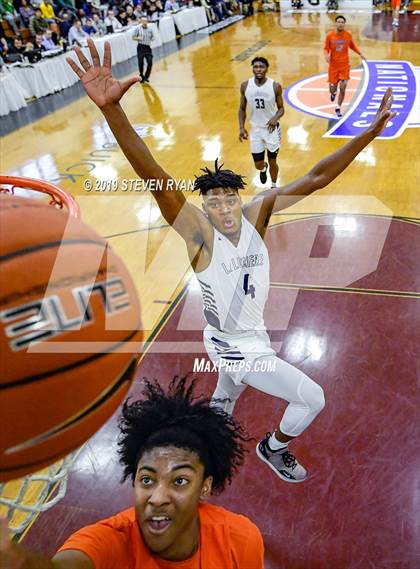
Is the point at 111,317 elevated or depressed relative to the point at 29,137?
elevated

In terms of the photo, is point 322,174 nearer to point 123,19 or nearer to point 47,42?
point 47,42

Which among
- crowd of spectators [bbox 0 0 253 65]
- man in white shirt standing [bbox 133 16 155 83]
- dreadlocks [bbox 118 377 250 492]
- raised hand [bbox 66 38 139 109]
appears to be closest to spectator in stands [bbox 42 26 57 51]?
crowd of spectators [bbox 0 0 253 65]

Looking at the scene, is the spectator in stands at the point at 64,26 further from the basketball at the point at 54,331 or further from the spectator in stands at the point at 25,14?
the basketball at the point at 54,331

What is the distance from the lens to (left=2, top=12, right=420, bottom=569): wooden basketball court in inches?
131

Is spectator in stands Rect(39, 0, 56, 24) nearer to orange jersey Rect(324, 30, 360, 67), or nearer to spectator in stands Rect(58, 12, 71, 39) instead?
spectator in stands Rect(58, 12, 71, 39)

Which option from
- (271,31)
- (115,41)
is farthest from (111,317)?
(271,31)

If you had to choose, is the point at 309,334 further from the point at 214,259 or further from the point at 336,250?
the point at 214,259

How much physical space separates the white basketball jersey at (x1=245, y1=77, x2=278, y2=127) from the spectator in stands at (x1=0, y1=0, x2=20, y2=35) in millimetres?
11522

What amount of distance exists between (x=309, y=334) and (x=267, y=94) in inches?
142

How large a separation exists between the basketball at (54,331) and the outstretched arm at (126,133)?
120cm

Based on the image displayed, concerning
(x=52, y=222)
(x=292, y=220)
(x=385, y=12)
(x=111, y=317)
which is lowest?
(x=385, y=12)

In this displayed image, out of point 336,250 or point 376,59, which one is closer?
point 336,250

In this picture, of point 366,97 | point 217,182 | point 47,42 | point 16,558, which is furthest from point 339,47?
point 16,558

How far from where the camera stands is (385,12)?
2292cm
